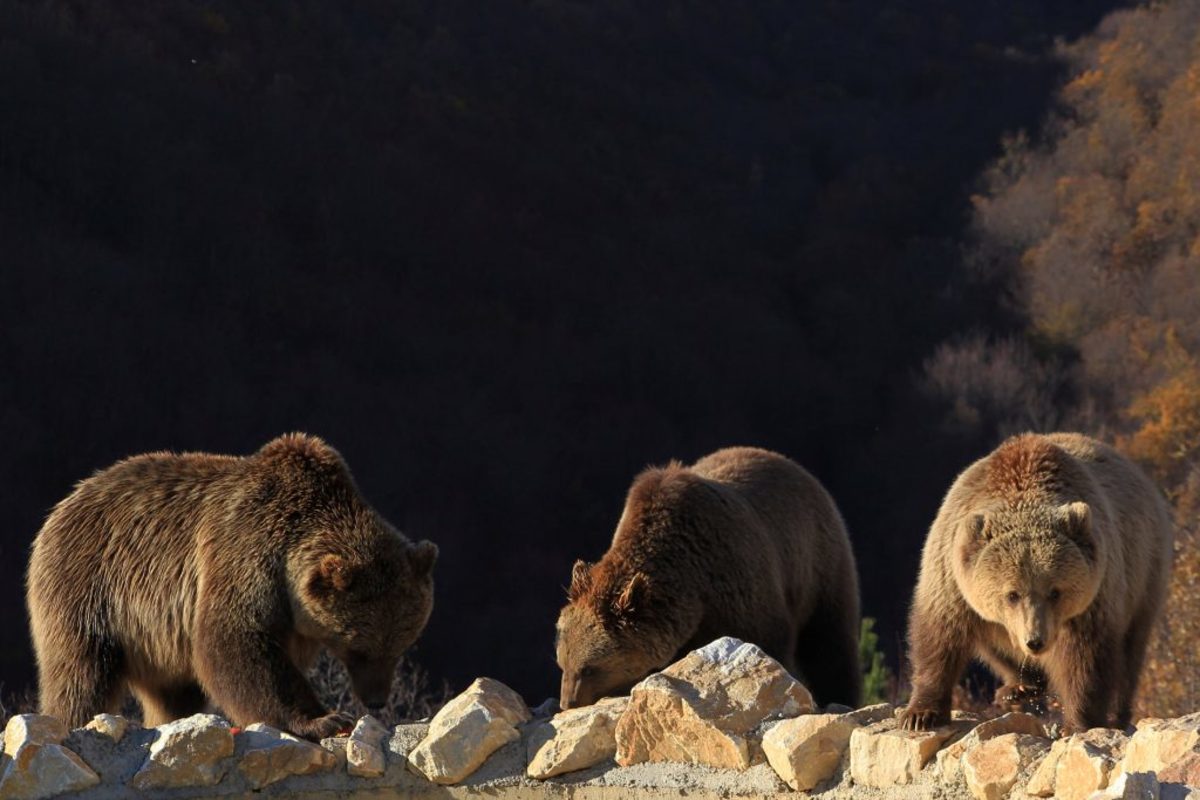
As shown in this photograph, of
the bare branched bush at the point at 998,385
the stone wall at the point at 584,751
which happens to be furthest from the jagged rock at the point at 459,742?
the bare branched bush at the point at 998,385

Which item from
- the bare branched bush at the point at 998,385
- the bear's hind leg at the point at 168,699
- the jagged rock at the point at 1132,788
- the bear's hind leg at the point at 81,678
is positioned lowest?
the bare branched bush at the point at 998,385

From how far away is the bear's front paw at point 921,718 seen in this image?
630 cm

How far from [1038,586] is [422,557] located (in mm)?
2568

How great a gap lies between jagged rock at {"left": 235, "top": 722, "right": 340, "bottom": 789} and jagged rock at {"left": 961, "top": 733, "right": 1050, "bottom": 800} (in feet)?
7.65

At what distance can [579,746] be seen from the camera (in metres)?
6.47

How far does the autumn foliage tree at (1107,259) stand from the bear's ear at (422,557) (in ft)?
120

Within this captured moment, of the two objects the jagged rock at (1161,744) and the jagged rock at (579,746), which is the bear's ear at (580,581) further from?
the jagged rock at (1161,744)

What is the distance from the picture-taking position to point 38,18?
47375 mm

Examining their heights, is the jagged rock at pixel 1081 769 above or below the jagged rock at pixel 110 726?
above

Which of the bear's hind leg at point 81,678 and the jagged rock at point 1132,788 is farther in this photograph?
the bear's hind leg at point 81,678

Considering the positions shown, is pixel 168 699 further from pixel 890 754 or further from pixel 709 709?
pixel 890 754

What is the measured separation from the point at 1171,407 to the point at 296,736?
133 ft

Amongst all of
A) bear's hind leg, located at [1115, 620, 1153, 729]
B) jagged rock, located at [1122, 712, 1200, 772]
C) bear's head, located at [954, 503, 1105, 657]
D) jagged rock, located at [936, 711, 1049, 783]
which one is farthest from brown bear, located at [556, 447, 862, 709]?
jagged rock, located at [1122, 712, 1200, 772]

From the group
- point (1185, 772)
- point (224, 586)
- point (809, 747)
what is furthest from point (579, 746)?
point (1185, 772)
